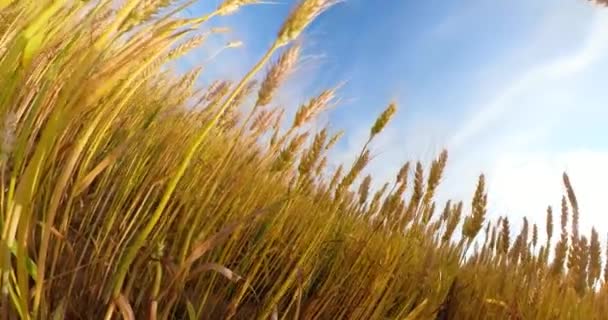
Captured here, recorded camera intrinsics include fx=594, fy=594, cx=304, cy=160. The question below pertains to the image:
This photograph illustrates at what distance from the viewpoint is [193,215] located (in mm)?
1518

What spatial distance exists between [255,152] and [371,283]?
630mm

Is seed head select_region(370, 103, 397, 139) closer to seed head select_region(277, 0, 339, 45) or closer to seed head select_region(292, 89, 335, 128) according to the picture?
seed head select_region(292, 89, 335, 128)

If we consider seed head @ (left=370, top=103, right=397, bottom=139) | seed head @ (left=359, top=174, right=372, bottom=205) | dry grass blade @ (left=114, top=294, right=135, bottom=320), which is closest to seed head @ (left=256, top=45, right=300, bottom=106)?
seed head @ (left=370, top=103, right=397, bottom=139)

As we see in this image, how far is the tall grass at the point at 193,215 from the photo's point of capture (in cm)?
81

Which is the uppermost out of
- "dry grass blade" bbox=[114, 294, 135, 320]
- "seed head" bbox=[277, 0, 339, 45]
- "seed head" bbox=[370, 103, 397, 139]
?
"seed head" bbox=[370, 103, 397, 139]

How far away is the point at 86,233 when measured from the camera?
125 centimetres

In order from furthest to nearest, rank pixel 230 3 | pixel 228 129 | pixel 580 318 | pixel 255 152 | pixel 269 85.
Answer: pixel 228 129, pixel 255 152, pixel 580 318, pixel 269 85, pixel 230 3

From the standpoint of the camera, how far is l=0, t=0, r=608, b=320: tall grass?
81cm

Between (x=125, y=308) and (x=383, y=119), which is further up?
(x=383, y=119)

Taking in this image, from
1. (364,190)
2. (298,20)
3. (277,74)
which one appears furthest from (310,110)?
(364,190)

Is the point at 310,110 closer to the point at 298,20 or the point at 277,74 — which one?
the point at 277,74

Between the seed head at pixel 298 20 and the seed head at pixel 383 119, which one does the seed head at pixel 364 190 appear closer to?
the seed head at pixel 383 119

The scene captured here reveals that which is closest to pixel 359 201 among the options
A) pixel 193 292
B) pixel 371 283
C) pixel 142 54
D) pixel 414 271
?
pixel 414 271

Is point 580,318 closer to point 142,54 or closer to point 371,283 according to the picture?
point 371,283
